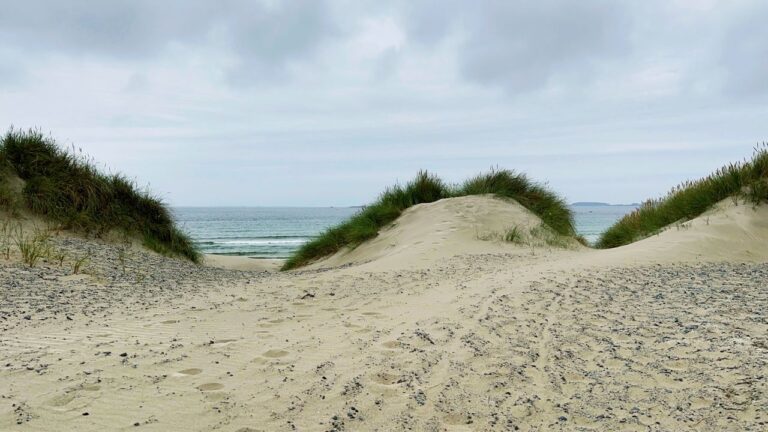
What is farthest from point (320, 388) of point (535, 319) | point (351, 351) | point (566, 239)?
point (566, 239)

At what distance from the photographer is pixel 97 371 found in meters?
3.11

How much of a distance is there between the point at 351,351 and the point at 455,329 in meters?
0.88

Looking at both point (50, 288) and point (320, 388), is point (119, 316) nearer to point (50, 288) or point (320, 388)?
point (50, 288)

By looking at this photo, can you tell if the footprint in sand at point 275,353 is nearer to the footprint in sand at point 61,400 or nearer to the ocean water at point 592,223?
the footprint in sand at point 61,400

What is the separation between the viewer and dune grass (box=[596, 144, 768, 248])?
10086 mm

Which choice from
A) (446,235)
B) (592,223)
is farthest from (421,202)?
(592,223)

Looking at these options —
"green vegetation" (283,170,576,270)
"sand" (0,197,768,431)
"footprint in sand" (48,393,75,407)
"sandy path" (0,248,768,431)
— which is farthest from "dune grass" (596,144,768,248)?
"footprint in sand" (48,393,75,407)

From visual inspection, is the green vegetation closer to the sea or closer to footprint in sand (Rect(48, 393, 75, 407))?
the sea

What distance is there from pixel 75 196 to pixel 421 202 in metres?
7.64

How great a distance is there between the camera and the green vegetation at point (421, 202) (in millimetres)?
12531

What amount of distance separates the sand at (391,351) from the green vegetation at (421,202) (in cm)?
576

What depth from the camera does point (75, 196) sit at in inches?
398

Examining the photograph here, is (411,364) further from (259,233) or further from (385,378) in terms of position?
(259,233)

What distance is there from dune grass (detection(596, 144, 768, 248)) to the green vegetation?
1.69m
